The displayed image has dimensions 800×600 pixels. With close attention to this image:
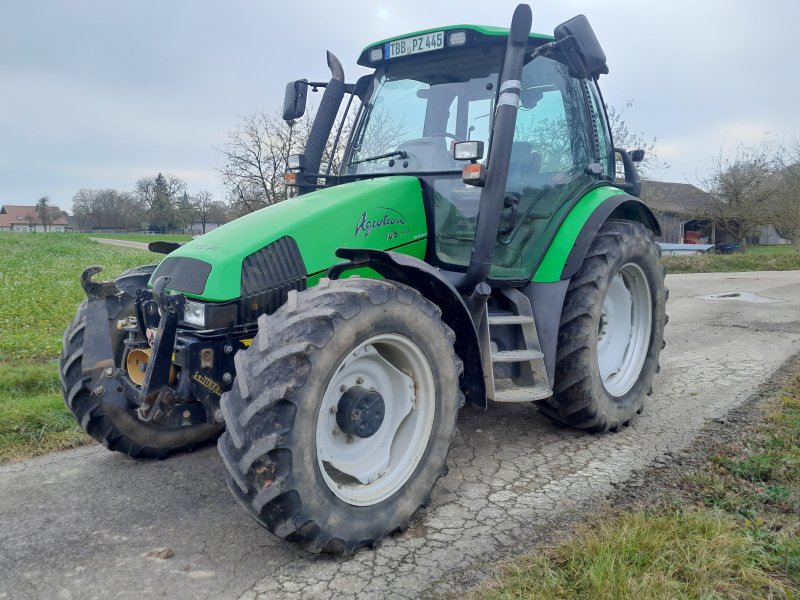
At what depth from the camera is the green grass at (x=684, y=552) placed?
8.00 feet

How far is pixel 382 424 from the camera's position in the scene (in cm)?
321

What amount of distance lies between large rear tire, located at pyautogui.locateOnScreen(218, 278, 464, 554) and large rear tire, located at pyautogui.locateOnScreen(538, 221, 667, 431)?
125cm

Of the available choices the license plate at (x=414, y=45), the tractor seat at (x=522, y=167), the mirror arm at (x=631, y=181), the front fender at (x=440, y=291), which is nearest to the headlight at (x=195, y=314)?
the front fender at (x=440, y=291)

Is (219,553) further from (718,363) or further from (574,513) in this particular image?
(718,363)

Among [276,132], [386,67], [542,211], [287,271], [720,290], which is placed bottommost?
[720,290]

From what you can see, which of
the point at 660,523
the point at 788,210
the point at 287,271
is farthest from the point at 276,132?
the point at 788,210

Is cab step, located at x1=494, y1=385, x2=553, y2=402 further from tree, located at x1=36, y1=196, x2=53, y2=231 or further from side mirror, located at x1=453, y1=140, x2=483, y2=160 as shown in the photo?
tree, located at x1=36, y1=196, x2=53, y2=231

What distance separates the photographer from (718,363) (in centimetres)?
658

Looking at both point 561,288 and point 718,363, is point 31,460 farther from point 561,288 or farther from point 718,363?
point 718,363

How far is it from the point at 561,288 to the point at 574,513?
1.42 metres

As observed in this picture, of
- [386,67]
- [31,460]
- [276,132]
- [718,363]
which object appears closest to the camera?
[31,460]

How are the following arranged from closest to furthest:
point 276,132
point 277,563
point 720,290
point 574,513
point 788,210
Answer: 1. point 277,563
2. point 574,513
3. point 720,290
4. point 276,132
5. point 788,210

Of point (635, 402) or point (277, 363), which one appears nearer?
point (277, 363)

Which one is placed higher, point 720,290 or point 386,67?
point 386,67
